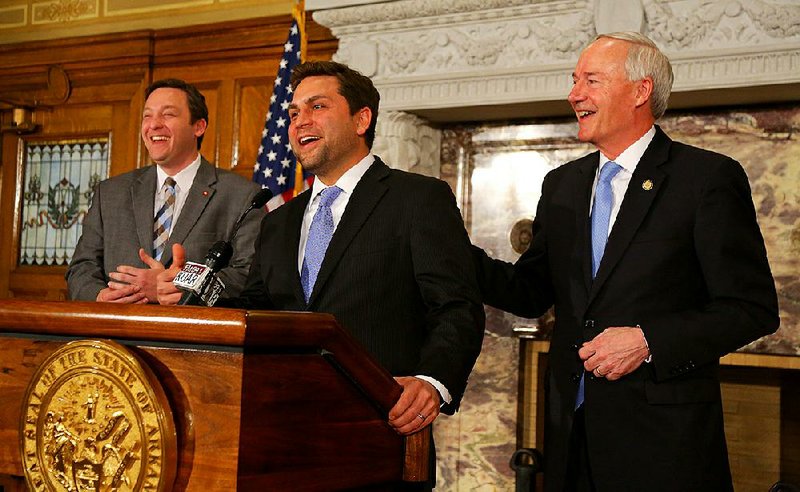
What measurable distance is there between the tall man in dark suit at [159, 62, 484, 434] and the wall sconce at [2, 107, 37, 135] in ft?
13.7

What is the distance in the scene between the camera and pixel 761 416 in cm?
451

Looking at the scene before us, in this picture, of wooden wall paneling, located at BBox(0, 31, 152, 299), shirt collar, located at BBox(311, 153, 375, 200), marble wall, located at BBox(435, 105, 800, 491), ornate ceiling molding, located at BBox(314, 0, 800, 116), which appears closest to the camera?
shirt collar, located at BBox(311, 153, 375, 200)

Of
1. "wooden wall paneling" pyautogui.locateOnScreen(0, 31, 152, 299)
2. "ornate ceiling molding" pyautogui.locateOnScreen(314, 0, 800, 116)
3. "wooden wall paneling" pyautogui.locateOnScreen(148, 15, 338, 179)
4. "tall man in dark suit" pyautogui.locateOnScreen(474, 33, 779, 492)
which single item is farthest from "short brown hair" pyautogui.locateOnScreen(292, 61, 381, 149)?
"wooden wall paneling" pyautogui.locateOnScreen(0, 31, 152, 299)

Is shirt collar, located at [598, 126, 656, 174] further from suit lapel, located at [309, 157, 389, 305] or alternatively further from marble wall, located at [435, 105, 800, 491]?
marble wall, located at [435, 105, 800, 491]

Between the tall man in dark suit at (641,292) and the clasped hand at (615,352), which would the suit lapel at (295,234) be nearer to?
the tall man in dark suit at (641,292)

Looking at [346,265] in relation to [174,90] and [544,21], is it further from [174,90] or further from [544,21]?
[544,21]

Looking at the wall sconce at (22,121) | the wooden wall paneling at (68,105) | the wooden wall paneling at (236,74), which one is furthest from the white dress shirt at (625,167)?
the wall sconce at (22,121)

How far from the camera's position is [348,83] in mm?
2383

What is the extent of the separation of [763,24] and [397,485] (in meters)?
2.85

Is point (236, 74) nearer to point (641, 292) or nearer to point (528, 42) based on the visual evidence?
point (528, 42)

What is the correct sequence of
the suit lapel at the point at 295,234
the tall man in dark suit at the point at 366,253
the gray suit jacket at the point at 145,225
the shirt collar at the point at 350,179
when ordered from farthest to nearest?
1. the gray suit jacket at the point at 145,225
2. the shirt collar at the point at 350,179
3. the suit lapel at the point at 295,234
4. the tall man in dark suit at the point at 366,253

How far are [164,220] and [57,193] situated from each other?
3.38m

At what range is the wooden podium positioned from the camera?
4.55ft

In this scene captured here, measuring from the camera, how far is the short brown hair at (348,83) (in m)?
2.38
